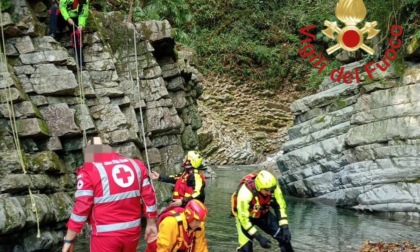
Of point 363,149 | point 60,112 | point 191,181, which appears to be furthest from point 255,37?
point 191,181

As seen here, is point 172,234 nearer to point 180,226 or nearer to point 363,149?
point 180,226

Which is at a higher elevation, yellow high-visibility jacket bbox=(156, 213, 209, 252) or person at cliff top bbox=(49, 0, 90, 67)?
person at cliff top bbox=(49, 0, 90, 67)

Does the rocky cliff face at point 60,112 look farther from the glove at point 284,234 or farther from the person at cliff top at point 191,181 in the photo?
the glove at point 284,234

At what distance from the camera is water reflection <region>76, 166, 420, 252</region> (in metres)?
11.2

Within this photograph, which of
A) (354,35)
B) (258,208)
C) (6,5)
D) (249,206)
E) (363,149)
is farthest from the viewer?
(363,149)

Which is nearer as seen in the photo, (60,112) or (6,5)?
(60,112)

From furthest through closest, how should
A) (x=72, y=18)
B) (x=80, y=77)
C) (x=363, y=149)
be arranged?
(x=363, y=149), (x=72, y=18), (x=80, y=77)

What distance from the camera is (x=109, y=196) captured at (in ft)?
18.7

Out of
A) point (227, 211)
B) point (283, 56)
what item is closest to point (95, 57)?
point (227, 211)

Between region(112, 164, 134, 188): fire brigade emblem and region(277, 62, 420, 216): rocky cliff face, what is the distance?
10.8 metres

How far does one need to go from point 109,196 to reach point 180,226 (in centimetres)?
118

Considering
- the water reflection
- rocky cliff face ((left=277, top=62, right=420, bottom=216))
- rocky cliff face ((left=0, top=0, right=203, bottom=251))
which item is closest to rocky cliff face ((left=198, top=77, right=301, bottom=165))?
rocky cliff face ((left=277, top=62, right=420, bottom=216))

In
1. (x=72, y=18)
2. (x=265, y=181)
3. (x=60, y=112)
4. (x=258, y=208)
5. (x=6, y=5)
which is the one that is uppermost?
(x=72, y=18)

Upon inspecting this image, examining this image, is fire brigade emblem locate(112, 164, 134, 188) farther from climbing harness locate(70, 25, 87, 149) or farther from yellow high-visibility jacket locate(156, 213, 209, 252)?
climbing harness locate(70, 25, 87, 149)
